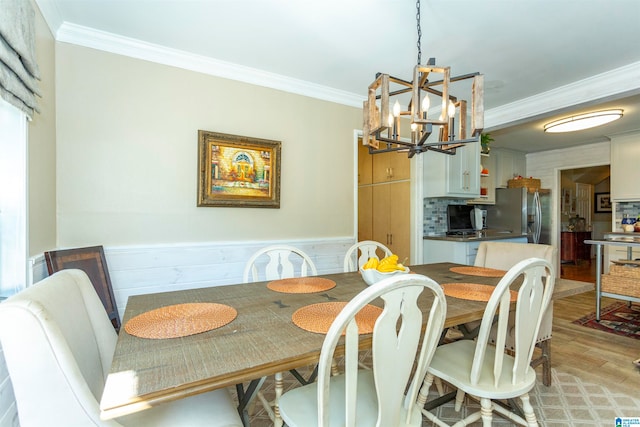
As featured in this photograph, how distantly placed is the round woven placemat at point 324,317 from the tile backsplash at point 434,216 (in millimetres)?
2759

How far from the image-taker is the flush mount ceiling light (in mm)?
3441

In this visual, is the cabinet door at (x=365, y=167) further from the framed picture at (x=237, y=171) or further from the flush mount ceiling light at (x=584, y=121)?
the flush mount ceiling light at (x=584, y=121)

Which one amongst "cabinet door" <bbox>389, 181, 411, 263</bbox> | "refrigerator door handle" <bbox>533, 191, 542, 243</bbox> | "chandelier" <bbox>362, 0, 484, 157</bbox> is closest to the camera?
"chandelier" <bbox>362, 0, 484, 157</bbox>

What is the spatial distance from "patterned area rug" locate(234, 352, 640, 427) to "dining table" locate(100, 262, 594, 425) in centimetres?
71

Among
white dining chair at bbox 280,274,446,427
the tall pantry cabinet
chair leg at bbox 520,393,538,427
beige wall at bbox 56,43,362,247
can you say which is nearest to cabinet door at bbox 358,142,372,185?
the tall pantry cabinet

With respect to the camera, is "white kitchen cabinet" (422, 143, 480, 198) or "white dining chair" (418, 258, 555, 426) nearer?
"white dining chair" (418, 258, 555, 426)

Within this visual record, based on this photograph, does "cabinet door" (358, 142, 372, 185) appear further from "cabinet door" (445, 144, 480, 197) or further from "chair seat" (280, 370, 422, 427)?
"chair seat" (280, 370, 422, 427)

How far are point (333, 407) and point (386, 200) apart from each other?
3.29 m

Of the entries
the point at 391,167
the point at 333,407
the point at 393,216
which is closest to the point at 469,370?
the point at 333,407

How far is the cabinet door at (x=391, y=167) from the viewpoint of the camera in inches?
154

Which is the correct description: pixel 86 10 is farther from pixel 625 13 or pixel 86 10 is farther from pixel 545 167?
pixel 545 167

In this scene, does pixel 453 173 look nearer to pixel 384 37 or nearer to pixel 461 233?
pixel 461 233

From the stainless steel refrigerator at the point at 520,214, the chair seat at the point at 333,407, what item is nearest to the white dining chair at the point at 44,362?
the chair seat at the point at 333,407

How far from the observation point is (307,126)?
10.1 feet
